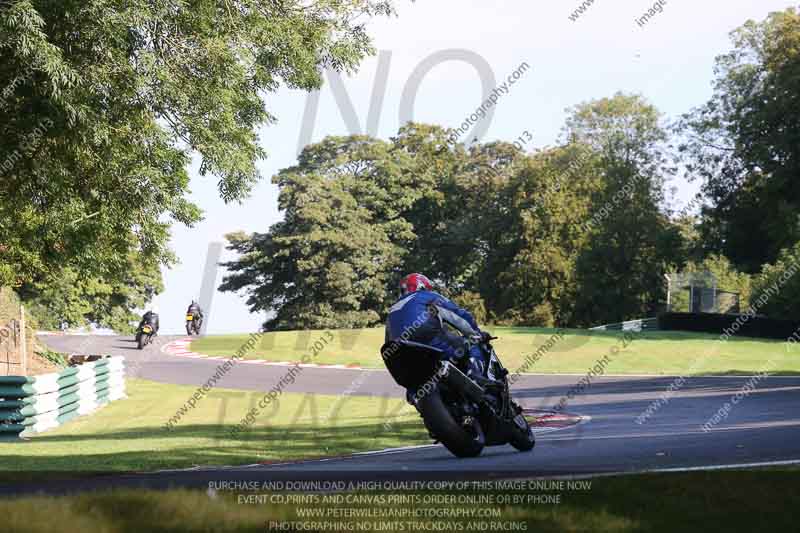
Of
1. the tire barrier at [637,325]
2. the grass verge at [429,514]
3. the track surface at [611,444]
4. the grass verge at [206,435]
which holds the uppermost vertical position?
the tire barrier at [637,325]

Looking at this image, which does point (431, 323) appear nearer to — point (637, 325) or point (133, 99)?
point (133, 99)

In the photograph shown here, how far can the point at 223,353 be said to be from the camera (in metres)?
42.9

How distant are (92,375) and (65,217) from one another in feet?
30.8

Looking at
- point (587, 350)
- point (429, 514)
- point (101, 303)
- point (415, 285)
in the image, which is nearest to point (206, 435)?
point (415, 285)

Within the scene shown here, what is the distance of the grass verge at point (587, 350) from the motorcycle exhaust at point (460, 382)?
1045 inches

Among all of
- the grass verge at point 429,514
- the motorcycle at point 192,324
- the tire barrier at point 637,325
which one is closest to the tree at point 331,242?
the motorcycle at point 192,324

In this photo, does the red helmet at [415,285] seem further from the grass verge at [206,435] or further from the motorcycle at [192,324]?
the motorcycle at [192,324]

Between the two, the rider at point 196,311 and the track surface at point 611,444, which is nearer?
the track surface at point 611,444

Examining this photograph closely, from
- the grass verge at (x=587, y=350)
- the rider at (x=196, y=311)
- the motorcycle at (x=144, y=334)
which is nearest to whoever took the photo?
the grass verge at (x=587, y=350)

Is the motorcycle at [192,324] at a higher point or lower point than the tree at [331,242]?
lower

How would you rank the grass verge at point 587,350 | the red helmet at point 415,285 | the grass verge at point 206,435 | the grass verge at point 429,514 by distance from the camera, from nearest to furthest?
the grass verge at point 429,514
the red helmet at point 415,285
the grass verge at point 206,435
the grass verge at point 587,350

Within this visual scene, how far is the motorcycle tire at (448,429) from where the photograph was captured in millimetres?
10281

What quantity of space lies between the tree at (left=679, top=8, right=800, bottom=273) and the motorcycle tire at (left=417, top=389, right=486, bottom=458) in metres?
44.4

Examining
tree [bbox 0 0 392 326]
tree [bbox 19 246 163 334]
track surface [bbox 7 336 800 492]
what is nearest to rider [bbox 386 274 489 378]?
track surface [bbox 7 336 800 492]
